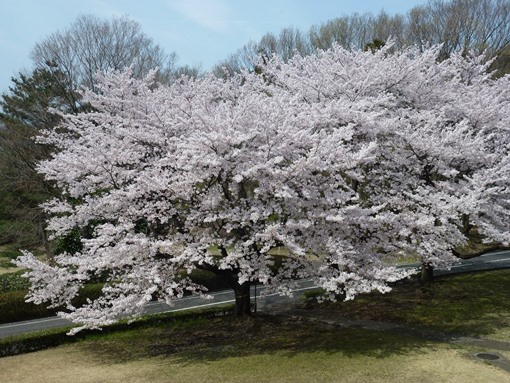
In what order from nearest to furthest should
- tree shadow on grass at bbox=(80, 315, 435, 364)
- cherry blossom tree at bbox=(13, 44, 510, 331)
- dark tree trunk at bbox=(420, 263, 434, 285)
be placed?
cherry blossom tree at bbox=(13, 44, 510, 331)
tree shadow on grass at bbox=(80, 315, 435, 364)
dark tree trunk at bbox=(420, 263, 434, 285)

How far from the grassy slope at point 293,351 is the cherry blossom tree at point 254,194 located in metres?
1.43

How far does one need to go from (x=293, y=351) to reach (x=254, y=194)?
4.26m

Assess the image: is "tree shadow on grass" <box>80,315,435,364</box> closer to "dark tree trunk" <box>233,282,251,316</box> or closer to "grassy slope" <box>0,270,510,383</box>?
"grassy slope" <box>0,270,510,383</box>


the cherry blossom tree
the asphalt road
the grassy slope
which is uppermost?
the cherry blossom tree

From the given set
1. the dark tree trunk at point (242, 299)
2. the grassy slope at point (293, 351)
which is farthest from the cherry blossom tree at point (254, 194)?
the grassy slope at point (293, 351)

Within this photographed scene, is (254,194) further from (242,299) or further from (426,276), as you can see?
(426,276)

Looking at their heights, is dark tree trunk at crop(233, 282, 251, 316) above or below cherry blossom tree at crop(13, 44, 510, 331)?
below

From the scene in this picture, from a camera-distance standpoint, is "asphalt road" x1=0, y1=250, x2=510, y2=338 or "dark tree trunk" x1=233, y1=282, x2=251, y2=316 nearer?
"dark tree trunk" x1=233, y1=282, x2=251, y2=316

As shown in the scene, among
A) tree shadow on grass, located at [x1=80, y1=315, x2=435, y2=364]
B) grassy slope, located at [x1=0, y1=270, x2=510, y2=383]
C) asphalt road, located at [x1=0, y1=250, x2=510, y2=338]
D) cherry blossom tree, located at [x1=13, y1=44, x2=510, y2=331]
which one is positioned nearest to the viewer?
grassy slope, located at [x1=0, y1=270, x2=510, y2=383]

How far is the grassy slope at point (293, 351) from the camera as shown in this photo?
10367 millimetres

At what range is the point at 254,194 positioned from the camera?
12812 mm

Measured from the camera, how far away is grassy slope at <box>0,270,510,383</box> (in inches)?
408

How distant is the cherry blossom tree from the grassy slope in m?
1.43

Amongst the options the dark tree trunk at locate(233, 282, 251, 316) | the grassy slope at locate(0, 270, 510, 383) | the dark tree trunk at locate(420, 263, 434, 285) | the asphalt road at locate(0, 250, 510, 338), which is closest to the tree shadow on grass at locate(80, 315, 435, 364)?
the grassy slope at locate(0, 270, 510, 383)
